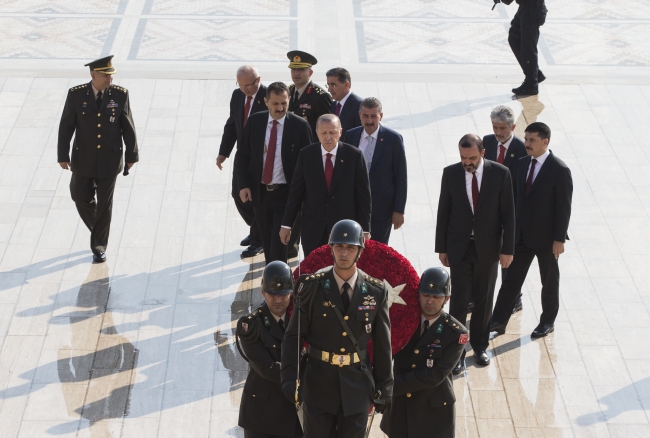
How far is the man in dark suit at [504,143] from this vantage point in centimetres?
755

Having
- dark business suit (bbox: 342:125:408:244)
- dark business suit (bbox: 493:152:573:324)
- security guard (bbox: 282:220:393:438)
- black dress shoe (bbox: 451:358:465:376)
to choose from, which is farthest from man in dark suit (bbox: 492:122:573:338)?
security guard (bbox: 282:220:393:438)

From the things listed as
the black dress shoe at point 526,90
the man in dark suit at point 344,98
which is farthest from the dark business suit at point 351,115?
the black dress shoe at point 526,90

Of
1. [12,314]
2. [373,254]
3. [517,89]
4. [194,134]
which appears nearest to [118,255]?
[12,314]

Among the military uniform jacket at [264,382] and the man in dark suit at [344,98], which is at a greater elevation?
the military uniform jacket at [264,382]

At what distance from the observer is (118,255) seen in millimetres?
8820

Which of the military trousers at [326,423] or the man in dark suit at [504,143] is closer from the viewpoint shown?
the military trousers at [326,423]

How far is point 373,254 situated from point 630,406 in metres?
2.46

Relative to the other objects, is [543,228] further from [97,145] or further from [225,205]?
[97,145]

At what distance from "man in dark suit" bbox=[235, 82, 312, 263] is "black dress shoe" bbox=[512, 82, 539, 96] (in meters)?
5.45

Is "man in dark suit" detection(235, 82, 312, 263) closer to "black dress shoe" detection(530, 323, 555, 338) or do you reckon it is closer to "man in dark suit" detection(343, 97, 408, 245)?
"man in dark suit" detection(343, 97, 408, 245)

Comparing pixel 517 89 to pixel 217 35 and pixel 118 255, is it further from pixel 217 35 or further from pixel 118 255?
pixel 118 255

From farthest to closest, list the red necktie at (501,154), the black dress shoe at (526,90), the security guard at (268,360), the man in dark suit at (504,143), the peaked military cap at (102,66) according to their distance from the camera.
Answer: the black dress shoe at (526,90)
the peaked military cap at (102,66)
the red necktie at (501,154)
the man in dark suit at (504,143)
the security guard at (268,360)

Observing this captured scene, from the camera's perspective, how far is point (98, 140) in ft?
27.9

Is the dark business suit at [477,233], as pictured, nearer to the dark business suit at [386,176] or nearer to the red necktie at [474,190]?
the red necktie at [474,190]
